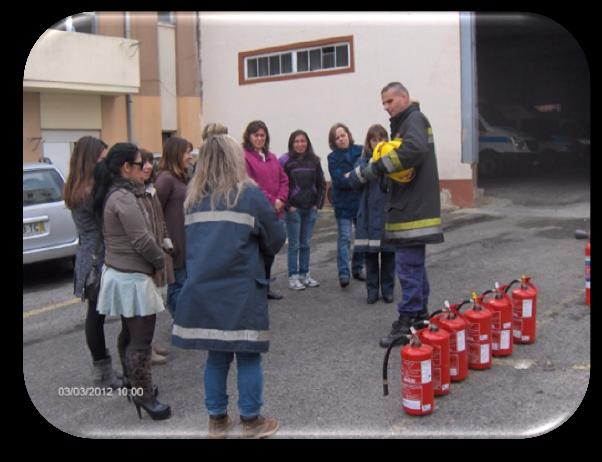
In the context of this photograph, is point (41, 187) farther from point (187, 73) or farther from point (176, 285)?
point (187, 73)

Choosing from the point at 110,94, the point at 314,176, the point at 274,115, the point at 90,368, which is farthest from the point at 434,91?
the point at 90,368

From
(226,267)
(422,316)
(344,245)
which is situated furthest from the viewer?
(344,245)

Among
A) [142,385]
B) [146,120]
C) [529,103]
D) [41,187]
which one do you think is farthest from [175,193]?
[529,103]

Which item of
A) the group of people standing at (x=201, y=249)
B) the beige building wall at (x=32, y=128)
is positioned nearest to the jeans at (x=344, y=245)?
the group of people standing at (x=201, y=249)

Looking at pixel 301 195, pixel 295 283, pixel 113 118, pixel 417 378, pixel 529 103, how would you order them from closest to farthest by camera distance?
pixel 417 378 < pixel 301 195 < pixel 295 283 < pixel 113 118 < pixel 529 103

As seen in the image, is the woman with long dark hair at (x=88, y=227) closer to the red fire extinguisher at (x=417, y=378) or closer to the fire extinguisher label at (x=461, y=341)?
the red fire extinguisher at (x=417, y=378)

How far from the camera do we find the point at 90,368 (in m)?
5.33

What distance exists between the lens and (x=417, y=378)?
4031 mm

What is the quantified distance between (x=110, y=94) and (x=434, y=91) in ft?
25.6

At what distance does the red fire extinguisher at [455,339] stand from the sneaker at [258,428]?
136cm

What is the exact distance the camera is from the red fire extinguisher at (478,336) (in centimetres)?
467

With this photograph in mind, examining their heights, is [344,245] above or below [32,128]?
below

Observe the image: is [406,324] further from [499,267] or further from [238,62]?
[238,62]

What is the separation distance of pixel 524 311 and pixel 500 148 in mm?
14005
